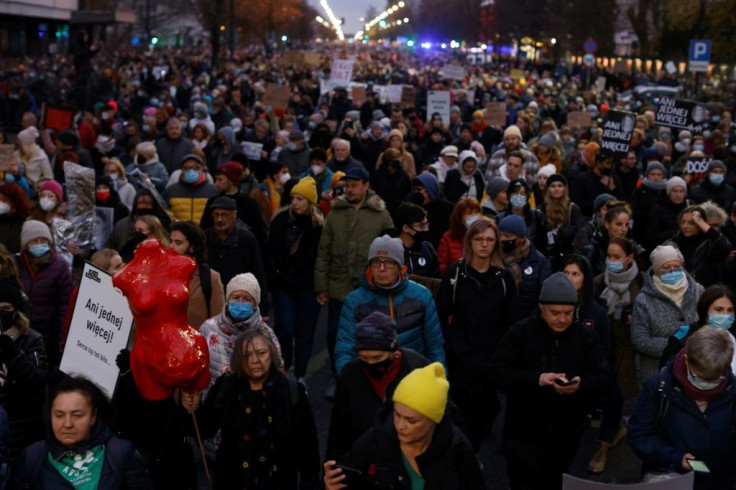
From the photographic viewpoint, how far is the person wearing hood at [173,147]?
13688mm

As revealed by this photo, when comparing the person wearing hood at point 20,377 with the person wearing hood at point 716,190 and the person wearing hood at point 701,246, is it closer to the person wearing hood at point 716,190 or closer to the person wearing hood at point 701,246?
the person wearing hood at point 701,246

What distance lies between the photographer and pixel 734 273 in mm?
8312

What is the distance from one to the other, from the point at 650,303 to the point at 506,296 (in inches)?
36.5

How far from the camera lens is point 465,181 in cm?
1248

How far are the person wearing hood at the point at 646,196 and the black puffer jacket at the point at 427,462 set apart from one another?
23.3 feet

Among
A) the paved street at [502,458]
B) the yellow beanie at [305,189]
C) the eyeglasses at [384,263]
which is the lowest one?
the paved street at [502,458]

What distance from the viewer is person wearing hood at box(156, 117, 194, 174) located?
1369 cm

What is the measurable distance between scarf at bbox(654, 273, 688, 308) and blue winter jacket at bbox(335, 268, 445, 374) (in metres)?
1.55

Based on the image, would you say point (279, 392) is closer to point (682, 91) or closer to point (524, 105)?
point (524, 105)

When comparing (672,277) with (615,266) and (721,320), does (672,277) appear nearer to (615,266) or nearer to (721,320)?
(615,266)

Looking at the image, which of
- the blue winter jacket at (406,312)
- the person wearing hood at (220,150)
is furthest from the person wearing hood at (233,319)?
the person wearing hood at (220,150)

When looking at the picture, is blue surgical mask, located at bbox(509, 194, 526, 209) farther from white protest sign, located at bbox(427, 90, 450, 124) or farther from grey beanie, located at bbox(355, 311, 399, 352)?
white protest sign, located at bbox(427, 90, 450, 124)

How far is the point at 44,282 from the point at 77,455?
3.09m

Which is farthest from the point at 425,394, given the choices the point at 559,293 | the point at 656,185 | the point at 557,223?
the point at 656,185
